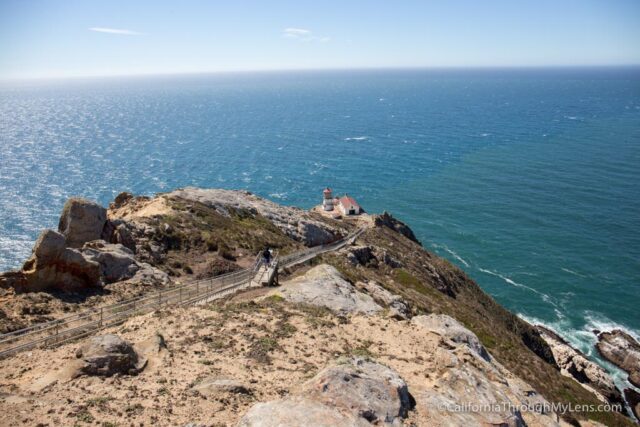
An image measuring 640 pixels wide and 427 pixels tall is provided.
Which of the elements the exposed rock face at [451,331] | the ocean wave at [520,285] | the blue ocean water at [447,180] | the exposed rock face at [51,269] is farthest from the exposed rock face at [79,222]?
the ocean wave at [520,285]

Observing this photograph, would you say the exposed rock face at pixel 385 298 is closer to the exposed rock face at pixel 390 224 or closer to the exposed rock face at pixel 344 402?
the exposed rock face at pixel 344 402

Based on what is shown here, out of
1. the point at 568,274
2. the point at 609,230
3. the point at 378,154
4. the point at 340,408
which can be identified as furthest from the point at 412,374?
the point at 378,154

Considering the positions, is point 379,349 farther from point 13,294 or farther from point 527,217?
point 527,217

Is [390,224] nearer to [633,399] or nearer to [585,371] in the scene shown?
[585,371]

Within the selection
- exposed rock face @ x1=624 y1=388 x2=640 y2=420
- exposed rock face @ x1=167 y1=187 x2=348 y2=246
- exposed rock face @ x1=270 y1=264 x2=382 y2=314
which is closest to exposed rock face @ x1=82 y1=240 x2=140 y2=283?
exposed rock face @ x1=270 y1=264 x2=382 y2=314

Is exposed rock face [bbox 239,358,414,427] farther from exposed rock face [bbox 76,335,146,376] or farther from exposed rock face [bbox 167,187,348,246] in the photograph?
→ exposed rock face [bbox 167,187,348,246]

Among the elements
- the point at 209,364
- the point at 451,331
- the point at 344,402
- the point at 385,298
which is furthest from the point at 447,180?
the point at 344,402
